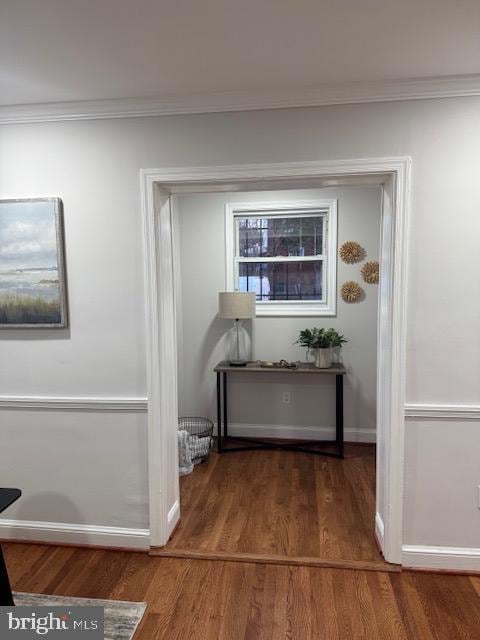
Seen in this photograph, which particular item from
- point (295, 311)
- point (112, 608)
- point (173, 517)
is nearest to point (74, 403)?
point (173, 517)

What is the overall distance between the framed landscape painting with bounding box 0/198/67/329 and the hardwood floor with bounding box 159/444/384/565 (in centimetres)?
156

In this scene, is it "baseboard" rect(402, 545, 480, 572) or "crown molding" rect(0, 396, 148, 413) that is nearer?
"baseboard" rect(402, 545, 480, 572)

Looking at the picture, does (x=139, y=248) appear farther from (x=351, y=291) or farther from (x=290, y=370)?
(x=351, y=291)

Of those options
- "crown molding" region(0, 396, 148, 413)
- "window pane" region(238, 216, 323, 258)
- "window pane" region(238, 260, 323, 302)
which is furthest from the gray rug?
"window pane" region(238, 216, 323, 258)

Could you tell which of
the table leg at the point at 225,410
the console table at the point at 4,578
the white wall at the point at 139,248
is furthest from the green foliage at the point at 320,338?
the console table at the point at 4,578

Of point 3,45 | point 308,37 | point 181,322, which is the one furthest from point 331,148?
point 181,322

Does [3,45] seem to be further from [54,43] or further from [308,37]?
[308,37]

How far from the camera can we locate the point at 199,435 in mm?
3879

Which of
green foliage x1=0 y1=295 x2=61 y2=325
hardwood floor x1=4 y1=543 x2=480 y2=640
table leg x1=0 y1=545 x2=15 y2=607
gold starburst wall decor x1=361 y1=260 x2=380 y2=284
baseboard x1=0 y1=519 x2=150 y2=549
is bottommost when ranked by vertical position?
hardwood floor x1=4 y1=543 x2=480 y2=640

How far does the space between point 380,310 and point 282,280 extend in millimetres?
1687

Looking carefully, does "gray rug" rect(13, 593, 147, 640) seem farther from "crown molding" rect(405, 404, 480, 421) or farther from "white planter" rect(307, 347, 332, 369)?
"white planter" rect(307, 347, 332, 369)

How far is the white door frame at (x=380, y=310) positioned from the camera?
2.08 m

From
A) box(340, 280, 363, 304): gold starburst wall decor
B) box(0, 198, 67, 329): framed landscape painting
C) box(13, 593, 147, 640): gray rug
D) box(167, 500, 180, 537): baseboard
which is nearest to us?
box(13, 593, 147, 640): gray rug

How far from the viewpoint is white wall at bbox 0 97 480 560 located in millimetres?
2053
